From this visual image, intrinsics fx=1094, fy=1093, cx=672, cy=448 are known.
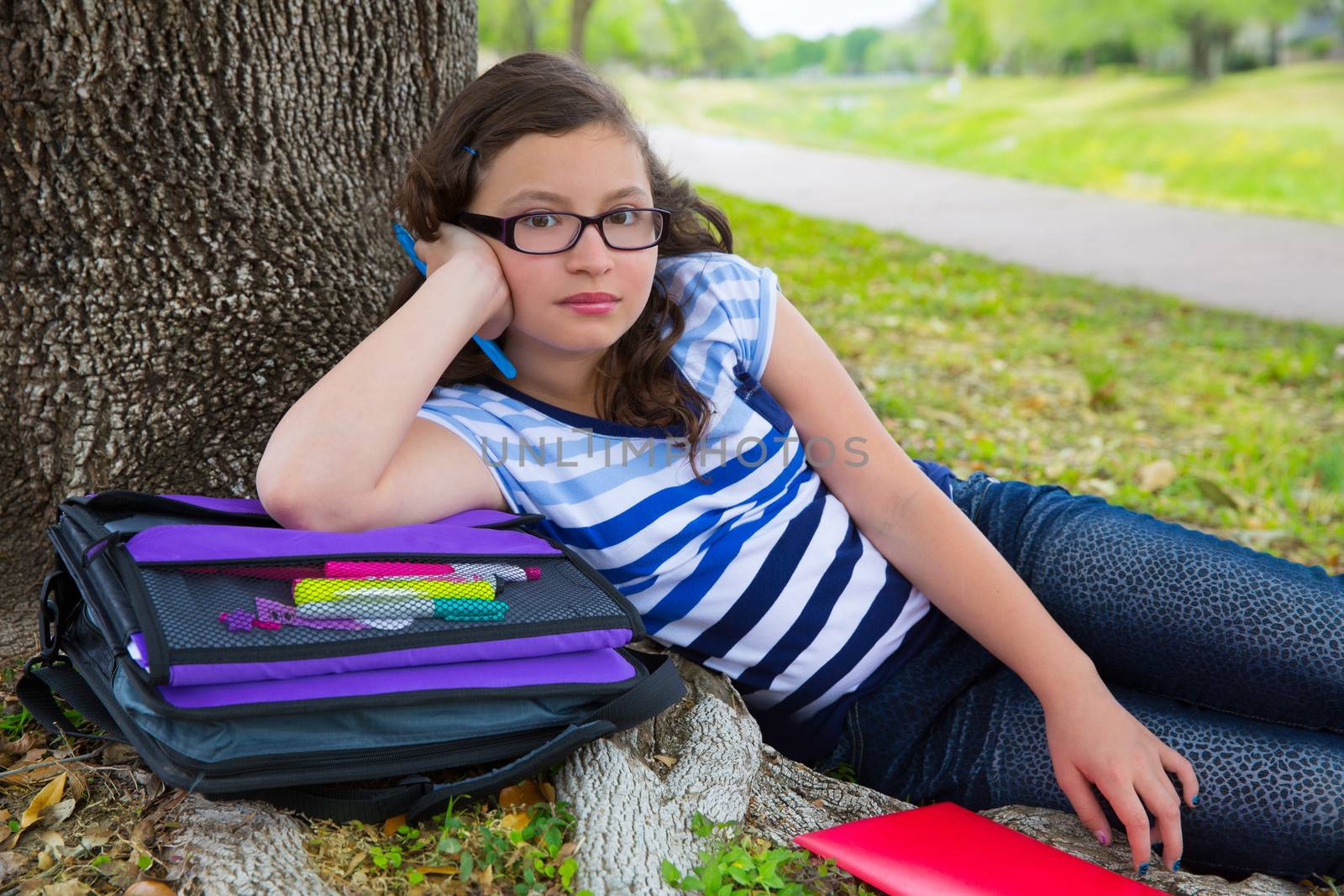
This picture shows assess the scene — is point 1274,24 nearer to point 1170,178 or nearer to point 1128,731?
point 1170,178

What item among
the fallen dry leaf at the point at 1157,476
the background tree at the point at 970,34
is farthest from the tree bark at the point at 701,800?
the background tree at the point at 970,34

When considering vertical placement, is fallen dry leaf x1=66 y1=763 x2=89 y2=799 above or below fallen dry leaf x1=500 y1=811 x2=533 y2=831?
above

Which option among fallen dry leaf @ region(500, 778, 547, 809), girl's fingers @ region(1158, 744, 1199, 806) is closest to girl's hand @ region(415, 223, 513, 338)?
fallen dry leaf @ region(500, 778, 547, 809)

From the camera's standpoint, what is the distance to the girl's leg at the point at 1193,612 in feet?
6.64

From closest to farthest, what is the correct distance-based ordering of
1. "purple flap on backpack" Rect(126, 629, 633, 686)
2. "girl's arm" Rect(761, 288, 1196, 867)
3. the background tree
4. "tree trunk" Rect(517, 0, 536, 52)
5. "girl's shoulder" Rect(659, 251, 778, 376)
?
"purple flap on backpack" Rect(126, 629, 633, 686)
"girl's arm" Rect(761, 288, 1196, 867)
"girl's shoulder" Rect(659, 251, 778, 376)
"tree trunk" Rect(517, 0, 536, 52)
the background tree

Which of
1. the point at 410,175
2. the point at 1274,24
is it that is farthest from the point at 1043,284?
the point at 1274,24

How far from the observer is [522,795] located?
1768 mm

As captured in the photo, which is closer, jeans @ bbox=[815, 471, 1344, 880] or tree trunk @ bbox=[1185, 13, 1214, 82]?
jeans @ bbox=[815, 471, 1344, 880]

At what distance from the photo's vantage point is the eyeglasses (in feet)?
6.38

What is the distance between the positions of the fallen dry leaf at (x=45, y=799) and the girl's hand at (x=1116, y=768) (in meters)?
1.69

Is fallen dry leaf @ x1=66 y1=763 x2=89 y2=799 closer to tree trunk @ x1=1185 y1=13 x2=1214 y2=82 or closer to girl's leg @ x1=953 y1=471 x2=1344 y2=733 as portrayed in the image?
girl's leg @ x1=953 y1=471 x2=1344 y2=733

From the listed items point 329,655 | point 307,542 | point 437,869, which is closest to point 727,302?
point 307,542

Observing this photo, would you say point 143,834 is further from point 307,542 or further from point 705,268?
point 705,268

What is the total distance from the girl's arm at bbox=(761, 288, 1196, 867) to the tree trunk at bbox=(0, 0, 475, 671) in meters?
1.10
